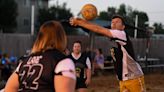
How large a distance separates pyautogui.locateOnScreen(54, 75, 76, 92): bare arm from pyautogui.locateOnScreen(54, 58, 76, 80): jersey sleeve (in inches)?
1.5

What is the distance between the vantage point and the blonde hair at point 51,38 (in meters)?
4.61

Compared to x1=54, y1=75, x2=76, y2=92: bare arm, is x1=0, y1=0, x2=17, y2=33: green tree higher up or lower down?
lower down

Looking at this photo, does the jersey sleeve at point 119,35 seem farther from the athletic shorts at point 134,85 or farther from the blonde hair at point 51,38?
the blonde hair at point 51,38

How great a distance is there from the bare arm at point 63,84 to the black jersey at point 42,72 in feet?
0.29

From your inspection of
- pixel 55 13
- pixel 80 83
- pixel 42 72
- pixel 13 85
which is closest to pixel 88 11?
pixel 80 83

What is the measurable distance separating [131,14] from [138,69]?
75101 mm

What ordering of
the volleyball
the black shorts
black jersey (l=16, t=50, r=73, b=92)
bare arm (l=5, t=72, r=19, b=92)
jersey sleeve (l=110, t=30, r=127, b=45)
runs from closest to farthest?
black jersey (l=16, t=50, r=73, b=92)
bare arm (l=5, t=72, r=19, b=92)
jersey sleeve (l=110, t=30, r=127, b=45)
the volleyball
the black shorts

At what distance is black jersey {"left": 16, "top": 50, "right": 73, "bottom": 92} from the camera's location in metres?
4.59

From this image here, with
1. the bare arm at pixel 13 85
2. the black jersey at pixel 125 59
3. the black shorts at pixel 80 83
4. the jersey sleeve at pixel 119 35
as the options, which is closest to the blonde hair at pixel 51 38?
the bare arm at pixel 13 85

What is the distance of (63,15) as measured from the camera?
62.5m

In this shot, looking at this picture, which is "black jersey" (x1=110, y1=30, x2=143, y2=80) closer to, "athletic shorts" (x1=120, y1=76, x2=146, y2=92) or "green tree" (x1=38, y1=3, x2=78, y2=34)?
"athletic shorts" (x1=120, y1=76, x2=146, y2=92)

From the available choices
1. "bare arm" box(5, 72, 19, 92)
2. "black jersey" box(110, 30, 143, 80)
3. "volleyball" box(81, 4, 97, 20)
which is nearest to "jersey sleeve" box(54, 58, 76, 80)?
"bare arm" box(5, 72, 19, 92)

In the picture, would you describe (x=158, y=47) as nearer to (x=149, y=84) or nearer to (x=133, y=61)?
(x=149, y=84)

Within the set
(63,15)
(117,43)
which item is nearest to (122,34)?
(117,43)
